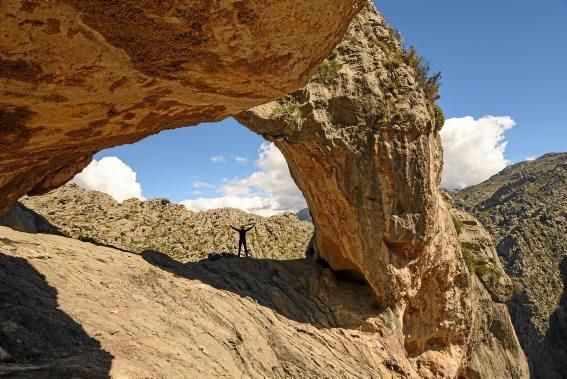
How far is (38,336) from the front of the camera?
1156 cm

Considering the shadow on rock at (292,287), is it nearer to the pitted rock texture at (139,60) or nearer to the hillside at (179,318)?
the hillside at (179,318)

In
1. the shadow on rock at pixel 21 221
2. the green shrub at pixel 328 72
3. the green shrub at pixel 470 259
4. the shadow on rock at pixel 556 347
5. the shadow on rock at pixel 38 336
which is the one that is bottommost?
the shadow on rock at pixel 556 347

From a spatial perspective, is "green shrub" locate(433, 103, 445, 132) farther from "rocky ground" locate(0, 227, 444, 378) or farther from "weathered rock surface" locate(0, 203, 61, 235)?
"weathered rock surface" locate(0, 203, 61, 235)

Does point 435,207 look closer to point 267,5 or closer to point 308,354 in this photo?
point 308,354

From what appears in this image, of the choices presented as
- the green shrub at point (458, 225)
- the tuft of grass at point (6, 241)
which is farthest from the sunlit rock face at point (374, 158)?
the tuft of grass at point (6, 241)

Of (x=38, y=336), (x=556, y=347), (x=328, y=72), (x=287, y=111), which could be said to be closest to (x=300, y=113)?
(x=287, y=111)

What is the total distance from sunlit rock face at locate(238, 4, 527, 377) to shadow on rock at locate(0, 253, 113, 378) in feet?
45.1

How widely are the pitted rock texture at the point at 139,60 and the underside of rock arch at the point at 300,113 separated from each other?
24 mm

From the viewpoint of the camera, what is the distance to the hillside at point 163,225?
4788 cm

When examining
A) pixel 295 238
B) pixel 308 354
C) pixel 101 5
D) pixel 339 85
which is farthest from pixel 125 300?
pixel 295 238

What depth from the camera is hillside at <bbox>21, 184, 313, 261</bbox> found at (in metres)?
47.9

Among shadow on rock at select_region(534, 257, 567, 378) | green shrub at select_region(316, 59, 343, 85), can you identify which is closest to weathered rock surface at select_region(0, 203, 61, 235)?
green shrub at select_region(316, 59, 343, 85)

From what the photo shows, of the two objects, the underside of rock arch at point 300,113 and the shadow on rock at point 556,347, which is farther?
the shadow on rock at point 556,347

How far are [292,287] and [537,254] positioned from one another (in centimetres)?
8705
